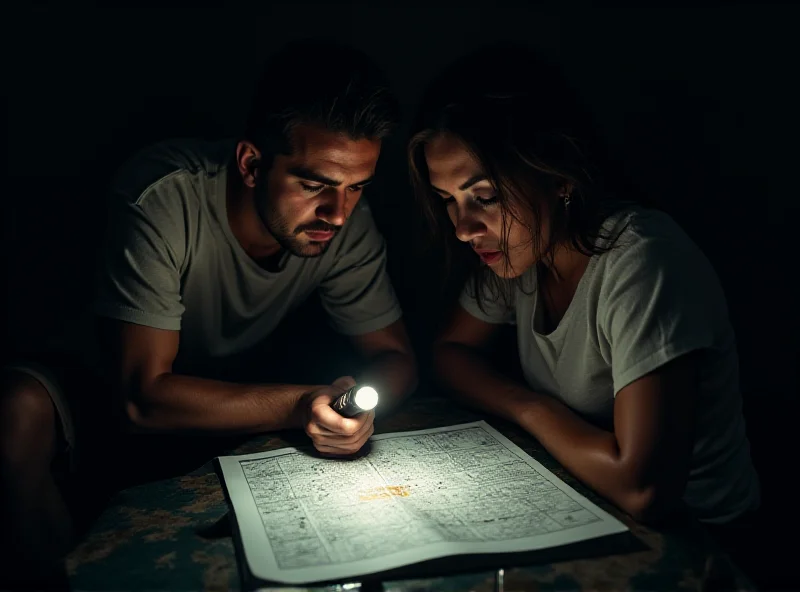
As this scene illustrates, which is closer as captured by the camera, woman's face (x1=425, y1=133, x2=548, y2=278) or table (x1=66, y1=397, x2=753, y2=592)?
table (x1=66, y1=397, x2=753, y2=592)

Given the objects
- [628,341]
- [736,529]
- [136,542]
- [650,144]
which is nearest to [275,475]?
[136,542]

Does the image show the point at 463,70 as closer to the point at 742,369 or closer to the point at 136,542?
the point at 136,542

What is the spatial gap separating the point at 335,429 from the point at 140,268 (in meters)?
0.57

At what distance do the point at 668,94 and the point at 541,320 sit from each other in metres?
0.80

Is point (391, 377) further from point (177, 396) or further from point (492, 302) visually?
point (177, 396)

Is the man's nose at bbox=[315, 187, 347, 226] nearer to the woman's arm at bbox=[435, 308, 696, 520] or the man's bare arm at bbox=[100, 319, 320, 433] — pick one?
the man's bare arm at bbox=[100, 319, 320, 433]

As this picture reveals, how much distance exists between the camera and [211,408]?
1.41 m

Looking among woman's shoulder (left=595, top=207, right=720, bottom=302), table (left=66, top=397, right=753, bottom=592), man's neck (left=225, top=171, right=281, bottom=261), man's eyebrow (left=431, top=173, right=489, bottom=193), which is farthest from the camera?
man's neck (left=225, top=171, right=281, bottom=261)

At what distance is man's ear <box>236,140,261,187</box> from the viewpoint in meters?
1.60

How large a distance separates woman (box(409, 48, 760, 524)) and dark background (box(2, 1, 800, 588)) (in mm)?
484

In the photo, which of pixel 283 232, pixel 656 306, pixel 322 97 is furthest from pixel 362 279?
pixel 656 306

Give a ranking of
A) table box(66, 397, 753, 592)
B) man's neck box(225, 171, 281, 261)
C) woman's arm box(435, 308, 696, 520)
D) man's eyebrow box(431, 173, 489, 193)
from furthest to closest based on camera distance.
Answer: man's neck box(225, 171, 281, 261) → man's eyebrow box(431, 173, 489, 193) → woman's arm box(435, 308, 696, 520) → table box(66, 397, 753, 592)

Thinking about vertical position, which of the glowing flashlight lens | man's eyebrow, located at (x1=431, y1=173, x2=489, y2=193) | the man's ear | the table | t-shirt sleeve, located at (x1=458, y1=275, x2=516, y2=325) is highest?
the man's ear

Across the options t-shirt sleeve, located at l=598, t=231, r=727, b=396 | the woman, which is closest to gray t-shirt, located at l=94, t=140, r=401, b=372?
the woman
